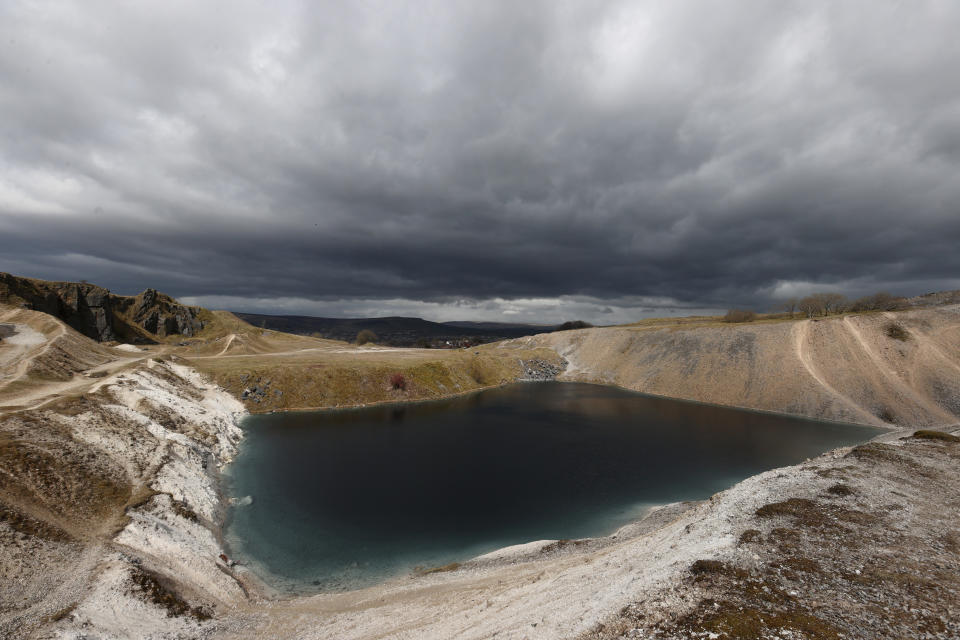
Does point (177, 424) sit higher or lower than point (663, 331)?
lower

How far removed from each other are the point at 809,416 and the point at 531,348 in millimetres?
95767

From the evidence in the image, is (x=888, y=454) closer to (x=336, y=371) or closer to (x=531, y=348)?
(x=336, y=371)

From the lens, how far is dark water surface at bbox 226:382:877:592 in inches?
1125

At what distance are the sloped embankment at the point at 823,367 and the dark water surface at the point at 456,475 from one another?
11.5 metres

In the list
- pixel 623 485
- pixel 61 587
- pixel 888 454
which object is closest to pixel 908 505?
pixel 888 454

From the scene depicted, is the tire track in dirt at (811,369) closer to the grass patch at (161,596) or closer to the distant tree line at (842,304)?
the distant tree line at (842,304)

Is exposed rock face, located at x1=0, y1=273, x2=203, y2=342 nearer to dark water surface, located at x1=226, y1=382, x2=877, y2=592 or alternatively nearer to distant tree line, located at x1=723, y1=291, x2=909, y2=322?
dark water surface, located at x1=226, y1=382, x2=877, y2=592

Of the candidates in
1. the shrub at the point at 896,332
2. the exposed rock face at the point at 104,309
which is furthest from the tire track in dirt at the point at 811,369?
the exposed rock face at the point at 104,309

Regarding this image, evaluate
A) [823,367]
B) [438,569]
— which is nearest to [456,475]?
[438,569]

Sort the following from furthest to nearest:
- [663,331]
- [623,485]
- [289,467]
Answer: [663,331], [289,467], [623,485]

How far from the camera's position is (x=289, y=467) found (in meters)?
43.8

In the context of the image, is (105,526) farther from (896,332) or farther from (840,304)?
(840,304)

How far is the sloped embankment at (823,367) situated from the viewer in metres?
72.9

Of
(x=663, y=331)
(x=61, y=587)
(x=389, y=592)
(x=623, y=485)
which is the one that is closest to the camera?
(x=61, y=587)
